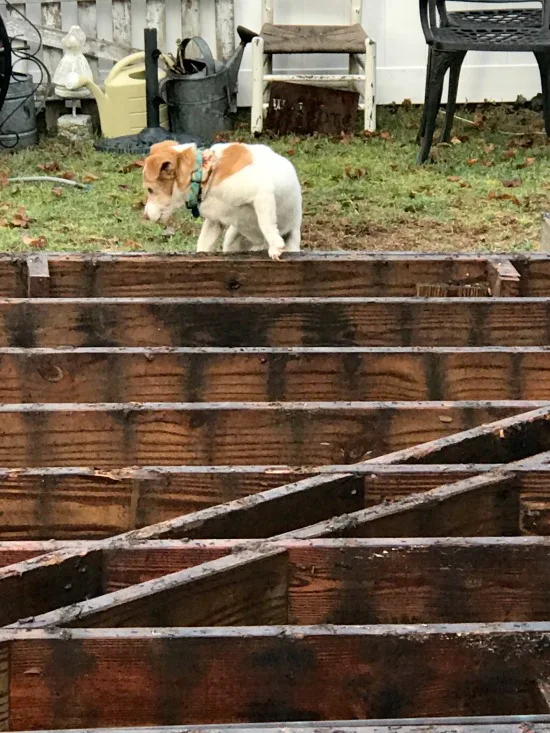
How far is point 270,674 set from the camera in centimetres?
160

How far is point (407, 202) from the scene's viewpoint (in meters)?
7.38

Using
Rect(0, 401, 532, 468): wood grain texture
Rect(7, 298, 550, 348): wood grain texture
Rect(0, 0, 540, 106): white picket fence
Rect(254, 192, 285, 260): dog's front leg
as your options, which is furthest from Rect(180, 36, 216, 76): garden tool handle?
Rect(0, 401, 532, 468): wood grain texture

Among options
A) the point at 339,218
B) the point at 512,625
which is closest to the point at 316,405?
the point at 512,625

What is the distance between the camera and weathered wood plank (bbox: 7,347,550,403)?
270 cm

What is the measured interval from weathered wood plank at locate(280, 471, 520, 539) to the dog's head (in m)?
2.79

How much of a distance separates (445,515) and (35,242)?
188 inches

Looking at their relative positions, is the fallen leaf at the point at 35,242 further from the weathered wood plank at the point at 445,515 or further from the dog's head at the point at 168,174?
the weathered wood plank at the point at 445,515

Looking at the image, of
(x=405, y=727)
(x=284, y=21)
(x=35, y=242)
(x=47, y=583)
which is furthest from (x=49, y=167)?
(x=405, y=727)

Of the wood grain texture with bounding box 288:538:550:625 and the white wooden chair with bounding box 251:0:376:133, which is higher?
the wood grain texture with bounding box 288:538:550:625

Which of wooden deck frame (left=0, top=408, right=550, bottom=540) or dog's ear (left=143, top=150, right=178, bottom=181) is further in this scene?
dog's ear (left=143, top=150, right=178, bottom=181)

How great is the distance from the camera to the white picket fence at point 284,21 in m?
9.77

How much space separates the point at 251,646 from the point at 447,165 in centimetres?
719

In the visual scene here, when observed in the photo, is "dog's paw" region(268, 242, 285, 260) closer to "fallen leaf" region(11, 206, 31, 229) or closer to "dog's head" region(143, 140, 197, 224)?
"dog's head" region(143, 140, 197, 224)

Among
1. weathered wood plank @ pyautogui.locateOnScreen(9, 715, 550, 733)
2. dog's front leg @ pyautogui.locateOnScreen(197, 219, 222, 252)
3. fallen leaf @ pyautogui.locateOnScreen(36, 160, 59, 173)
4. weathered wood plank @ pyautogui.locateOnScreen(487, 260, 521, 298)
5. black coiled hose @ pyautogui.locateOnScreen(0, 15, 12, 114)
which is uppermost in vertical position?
weathered wood plank @ pyautogui.locateOnScreen(9, 715, 550, 733)
